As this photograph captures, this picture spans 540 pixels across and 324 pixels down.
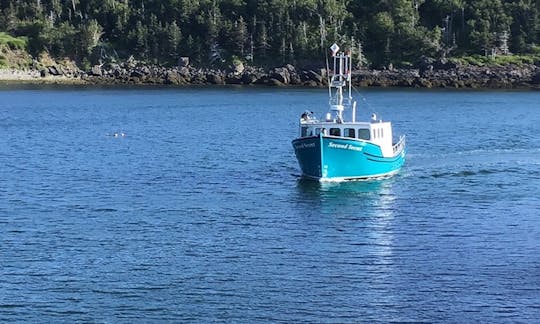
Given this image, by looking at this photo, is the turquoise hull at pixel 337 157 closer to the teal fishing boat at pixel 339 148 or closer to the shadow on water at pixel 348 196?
the teal fishing boat at pixel 339 148

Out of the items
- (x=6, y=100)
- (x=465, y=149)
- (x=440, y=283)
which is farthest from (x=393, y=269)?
(x=6, y=100)

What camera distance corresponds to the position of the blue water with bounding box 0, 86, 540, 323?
117 feet

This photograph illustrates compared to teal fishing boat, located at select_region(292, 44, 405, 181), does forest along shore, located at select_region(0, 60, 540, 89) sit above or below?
below

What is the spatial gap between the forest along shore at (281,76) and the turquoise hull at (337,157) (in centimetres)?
11634

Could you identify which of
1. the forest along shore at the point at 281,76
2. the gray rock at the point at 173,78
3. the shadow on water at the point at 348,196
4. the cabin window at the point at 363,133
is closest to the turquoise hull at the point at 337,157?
the shadow on water at the point at 348,196

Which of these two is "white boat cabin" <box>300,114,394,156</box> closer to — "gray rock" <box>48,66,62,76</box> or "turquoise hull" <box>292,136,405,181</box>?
"turquoise hull" <box>292,136,405,181</box>

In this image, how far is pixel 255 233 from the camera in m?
47.1

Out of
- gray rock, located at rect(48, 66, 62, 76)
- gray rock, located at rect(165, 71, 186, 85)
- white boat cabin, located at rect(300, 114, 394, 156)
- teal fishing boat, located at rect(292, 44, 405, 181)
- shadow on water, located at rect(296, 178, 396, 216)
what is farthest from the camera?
gray rock, located at rect(48, 66, 62, 76)

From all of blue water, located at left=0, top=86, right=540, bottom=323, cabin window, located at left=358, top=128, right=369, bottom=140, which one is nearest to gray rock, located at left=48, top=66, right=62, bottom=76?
blue water, located at left=0, top=86, right=540, bottom=323

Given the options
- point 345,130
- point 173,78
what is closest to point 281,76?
point 173,78

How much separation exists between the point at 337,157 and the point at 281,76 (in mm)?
125030

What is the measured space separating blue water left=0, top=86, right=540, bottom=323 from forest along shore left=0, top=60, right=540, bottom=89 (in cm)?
8600

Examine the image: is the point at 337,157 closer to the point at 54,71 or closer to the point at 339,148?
the point at 339,148

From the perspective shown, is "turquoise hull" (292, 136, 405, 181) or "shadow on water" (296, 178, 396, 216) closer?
"shadow on water" (296, 178, 396, 216)
